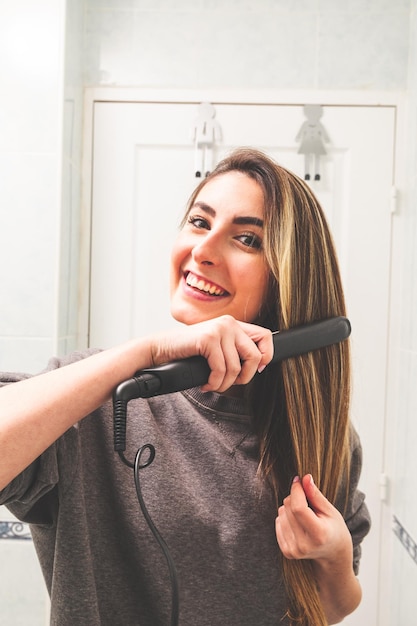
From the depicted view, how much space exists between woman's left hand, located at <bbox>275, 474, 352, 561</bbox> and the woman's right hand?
0.66 feet

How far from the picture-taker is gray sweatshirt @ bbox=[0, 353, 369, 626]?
26.0 inches

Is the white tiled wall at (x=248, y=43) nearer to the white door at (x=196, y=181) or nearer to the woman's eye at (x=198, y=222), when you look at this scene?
the white door at (x=196, y=181)

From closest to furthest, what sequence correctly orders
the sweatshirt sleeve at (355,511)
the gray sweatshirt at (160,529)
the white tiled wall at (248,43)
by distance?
the gray sweatshirt at (160,529) < the sweatshirt sleeve at (355,511) < the white tiled wall at (248,43)

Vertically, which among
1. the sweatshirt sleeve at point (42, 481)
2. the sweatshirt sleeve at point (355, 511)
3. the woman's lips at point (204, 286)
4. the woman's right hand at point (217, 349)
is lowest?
the sweatshirt sleeve at point (355, 511)

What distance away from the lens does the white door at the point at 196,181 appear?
1507 mm

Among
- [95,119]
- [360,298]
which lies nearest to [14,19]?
[95,119]

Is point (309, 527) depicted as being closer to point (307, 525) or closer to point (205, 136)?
point (307, 525)

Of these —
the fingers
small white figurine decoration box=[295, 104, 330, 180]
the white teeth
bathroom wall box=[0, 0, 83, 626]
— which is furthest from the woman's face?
small white figurine decoration box=[295, 104, 330, 180]

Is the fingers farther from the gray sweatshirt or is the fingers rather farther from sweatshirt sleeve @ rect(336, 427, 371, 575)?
sweatshirt sleeve @ rect(336, 427, 371, 575)

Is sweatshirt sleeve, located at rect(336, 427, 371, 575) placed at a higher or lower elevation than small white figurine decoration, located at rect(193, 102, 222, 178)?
lower

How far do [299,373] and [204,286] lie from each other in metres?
0.19

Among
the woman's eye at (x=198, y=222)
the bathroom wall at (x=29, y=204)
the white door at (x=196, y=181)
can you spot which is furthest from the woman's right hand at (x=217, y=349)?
the white door at (x=196, y=181)

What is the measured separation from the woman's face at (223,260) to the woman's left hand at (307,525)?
26cm

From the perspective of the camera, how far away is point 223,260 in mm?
769
